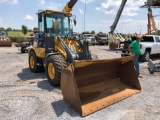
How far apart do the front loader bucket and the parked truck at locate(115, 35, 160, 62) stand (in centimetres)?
750

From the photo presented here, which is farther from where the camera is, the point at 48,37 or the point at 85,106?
the point at 48,37

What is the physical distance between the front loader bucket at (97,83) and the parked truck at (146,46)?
24.6 ft

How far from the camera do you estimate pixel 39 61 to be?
973 cm

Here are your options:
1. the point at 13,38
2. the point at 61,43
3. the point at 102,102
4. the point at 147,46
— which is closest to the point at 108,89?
the point at 102,102

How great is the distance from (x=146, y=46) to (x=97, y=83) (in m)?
9.06

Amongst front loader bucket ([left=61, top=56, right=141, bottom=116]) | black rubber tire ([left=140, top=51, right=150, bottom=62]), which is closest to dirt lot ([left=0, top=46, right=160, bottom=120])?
front loader bucket ([left=61, top=56, right=141, bottom=116])

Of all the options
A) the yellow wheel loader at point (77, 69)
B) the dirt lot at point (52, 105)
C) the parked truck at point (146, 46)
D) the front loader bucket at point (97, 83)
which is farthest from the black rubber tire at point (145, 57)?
the front loader bucket at point (97, 83)

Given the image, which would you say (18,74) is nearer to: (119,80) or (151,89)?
(119,80)

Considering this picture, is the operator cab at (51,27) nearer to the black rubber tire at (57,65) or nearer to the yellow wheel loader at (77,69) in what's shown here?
the yellow wheel loader at (77,69)

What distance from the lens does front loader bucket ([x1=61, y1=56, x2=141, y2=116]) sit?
525 centimetres

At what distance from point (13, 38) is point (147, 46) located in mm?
35610

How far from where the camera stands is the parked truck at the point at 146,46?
14.4 meters

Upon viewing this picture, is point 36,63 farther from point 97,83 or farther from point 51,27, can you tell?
point 97,83

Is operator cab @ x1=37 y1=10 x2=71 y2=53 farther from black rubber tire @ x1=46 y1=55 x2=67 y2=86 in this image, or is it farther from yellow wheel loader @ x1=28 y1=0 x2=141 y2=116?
black rubber tire @ x1=46 y1=55 x2=67 y2=86
